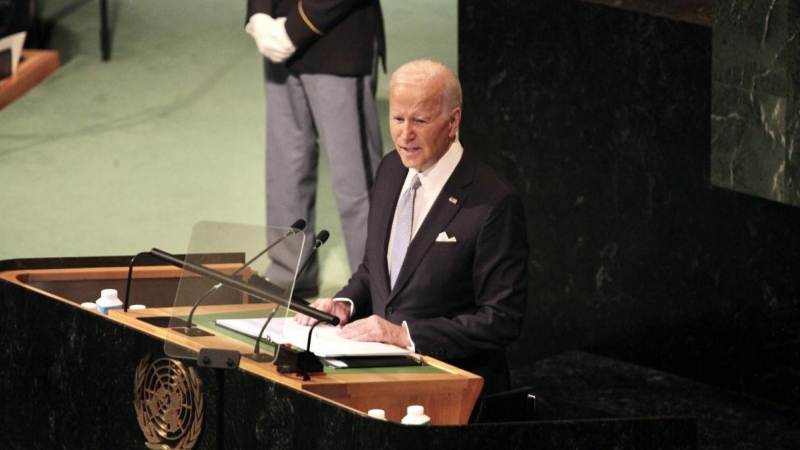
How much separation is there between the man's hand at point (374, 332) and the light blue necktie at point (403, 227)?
0.36 m

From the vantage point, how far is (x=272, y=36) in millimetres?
6781

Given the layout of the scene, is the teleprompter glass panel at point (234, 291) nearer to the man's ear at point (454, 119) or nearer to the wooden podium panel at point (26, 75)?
the man's ear at point (454, 119)

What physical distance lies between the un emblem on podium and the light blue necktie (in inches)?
30.1

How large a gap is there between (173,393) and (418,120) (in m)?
0.95

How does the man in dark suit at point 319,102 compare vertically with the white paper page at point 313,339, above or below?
above

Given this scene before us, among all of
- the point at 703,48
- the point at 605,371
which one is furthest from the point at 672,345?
the point at 703,48

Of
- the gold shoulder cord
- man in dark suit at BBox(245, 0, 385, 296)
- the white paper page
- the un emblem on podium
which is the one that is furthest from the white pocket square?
the gold shoulder cord

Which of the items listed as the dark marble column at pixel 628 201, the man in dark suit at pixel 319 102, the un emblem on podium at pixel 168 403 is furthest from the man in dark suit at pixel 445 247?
the man in dark suit at pixel 319 102

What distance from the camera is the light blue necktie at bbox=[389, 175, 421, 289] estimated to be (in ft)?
14.5

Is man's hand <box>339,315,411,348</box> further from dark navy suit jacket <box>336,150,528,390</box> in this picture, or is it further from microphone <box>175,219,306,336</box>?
microphone <box>175,219,306,336</box>

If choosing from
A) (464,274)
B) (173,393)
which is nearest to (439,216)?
(464,274)

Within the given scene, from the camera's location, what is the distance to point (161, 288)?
4.73 m

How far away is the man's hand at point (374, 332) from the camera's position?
13.2 ft

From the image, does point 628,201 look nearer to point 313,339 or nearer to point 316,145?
point 316,145
